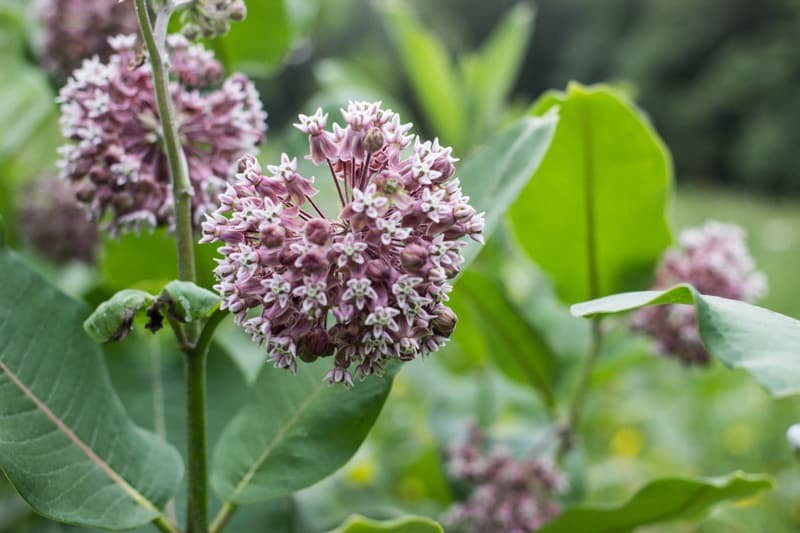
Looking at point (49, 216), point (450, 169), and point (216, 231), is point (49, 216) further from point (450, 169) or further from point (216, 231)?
point (450, 169)

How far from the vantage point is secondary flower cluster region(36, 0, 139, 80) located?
5.50 feet

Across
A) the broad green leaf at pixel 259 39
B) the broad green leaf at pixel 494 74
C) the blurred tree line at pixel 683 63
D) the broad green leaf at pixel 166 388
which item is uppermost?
the blurred tree line at pixel 683 63

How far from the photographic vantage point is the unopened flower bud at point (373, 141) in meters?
0.98

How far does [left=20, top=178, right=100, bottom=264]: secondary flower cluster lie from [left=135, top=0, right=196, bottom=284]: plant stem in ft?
4.30

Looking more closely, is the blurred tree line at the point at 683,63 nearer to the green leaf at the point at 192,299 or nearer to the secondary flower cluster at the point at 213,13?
the secondary flower cluster at the point at 213,13

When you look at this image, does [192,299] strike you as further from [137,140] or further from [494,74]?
[494,74]

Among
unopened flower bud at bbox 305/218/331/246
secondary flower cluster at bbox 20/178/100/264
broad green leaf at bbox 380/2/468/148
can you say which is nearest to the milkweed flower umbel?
unopened flower bud at bbox 305/218/331/246

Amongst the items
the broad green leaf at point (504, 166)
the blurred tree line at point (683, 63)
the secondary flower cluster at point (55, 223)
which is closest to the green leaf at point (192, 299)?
the broad green leaf at point (504, 166)

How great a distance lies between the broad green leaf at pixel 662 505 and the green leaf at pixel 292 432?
0.49 metres

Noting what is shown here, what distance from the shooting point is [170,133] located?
0.99 meters

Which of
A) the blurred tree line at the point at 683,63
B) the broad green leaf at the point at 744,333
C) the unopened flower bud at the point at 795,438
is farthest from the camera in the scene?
the blurred tree line at the point at 683,63

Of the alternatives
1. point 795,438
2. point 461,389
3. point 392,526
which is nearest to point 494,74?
point 461,389

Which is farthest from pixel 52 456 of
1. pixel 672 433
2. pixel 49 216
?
pixel 672 433

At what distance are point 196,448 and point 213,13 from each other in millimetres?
600
